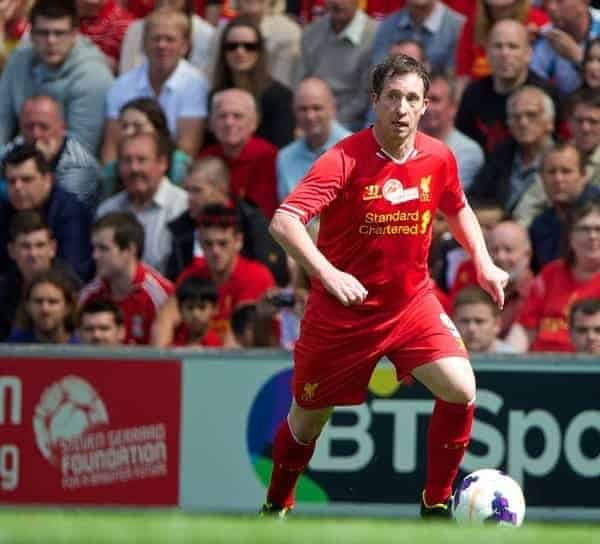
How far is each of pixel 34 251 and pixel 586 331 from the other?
3599 millimetres

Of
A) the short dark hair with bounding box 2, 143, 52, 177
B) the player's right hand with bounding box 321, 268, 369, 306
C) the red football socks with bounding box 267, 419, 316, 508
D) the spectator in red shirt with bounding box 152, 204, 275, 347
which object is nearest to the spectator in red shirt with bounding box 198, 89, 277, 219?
the spectator in red shirt with bounding box 152, 204, 275, 347

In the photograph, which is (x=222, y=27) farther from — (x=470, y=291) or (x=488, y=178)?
(x=470, y=291)

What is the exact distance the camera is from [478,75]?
1261 cm

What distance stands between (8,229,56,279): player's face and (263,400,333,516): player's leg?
3594 millimetres

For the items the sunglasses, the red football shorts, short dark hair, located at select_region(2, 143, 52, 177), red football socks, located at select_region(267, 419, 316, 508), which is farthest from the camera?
the sunglasses

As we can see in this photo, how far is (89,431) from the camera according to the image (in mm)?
10367

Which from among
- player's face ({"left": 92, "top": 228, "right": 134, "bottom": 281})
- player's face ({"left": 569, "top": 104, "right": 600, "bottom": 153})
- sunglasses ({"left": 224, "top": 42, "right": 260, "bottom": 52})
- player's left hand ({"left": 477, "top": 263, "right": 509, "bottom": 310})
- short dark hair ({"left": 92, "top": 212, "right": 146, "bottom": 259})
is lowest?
player's left hand ({"left": 477, "top": 263, "right": 509, "bottom": 310})

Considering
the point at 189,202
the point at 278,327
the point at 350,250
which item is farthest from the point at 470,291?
the point at 350,250

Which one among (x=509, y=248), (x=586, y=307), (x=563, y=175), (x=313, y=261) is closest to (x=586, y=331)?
(x=586, y=307)

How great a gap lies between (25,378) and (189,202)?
6.63ft

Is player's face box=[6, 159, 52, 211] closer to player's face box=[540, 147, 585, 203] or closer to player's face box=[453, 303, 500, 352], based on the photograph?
player's face box=[453, 303, 500, 352]

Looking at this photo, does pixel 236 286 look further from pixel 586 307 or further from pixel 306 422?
pixel 306 422

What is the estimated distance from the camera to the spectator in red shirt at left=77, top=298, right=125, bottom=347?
431 inches

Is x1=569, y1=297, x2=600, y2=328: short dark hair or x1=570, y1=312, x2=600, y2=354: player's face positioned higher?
x1=569, y1=297, x2=600, y2=328: short dark hair
